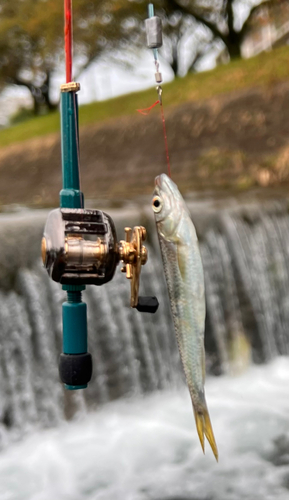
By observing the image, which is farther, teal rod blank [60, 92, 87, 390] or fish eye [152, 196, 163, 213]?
teal rod blank [60, 92, 87, 390]

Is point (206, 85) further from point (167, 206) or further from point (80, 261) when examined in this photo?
point (167, 206)

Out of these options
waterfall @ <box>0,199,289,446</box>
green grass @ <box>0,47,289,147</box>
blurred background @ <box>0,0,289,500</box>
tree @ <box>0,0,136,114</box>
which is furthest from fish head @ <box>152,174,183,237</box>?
tree @ <box>0,0,136,114</box>

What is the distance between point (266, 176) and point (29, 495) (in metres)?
7.96

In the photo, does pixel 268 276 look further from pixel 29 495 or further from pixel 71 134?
pixel 71 134

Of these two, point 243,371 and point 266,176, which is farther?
point 266,176

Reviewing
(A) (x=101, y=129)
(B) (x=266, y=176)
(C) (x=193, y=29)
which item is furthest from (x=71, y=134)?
(C) (x=193, y=29)

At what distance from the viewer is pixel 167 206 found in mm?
1412

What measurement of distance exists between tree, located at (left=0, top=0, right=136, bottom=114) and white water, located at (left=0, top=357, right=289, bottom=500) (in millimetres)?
17373

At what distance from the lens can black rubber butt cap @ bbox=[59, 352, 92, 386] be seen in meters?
1.89

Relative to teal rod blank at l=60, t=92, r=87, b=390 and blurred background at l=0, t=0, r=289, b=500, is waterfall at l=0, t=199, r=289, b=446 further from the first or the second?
teal rod blank at l=60, t=92, r=87, b=390

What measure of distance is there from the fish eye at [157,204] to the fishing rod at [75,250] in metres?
0.36

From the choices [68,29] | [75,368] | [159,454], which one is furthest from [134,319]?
[68,29]

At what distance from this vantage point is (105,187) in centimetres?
1401

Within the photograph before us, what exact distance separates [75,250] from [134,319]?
409cm
